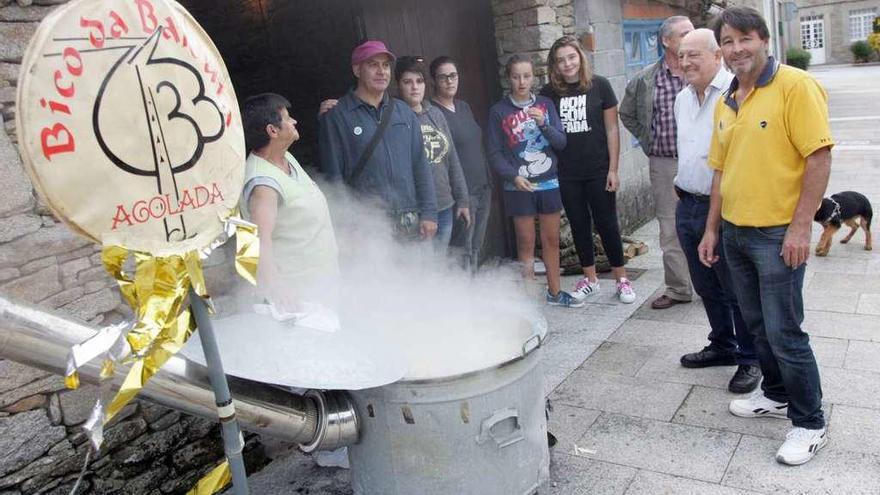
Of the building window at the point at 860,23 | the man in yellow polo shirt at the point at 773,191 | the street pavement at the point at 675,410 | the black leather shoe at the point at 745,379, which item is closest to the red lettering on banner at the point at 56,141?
the street pavement at the point at 675,410

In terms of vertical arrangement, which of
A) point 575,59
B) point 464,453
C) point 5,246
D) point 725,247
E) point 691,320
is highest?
point 575,59

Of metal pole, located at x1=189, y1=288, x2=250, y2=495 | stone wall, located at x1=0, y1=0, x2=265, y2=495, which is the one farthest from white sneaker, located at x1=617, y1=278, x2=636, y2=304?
metal pole, located at x1=189, y1=288, x2=250, y2=495

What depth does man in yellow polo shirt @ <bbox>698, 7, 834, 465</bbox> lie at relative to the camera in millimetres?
2863

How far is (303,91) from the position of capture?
259 inches

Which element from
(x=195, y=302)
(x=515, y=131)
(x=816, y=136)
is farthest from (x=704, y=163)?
(x=195, y=302)

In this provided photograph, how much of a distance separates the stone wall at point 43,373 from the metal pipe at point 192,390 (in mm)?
967

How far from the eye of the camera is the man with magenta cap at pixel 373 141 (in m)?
4.27

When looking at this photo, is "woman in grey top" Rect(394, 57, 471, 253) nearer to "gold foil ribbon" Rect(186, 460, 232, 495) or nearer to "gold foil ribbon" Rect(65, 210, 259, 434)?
"gold foil ribbon" Rect(186, 460, 232, 495)

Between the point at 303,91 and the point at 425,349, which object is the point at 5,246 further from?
the point at 303,91

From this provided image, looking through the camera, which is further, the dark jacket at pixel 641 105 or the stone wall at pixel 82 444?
the dark jacket at pixel 641 105

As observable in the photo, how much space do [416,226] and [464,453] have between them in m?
2.15

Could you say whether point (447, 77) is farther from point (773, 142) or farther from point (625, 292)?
point (773, 142)

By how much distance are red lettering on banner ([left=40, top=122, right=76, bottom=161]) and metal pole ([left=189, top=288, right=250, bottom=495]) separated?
50 cm

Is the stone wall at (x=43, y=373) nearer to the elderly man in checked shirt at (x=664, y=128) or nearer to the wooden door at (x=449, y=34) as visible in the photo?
the wooden door at (x=449, y=34)
